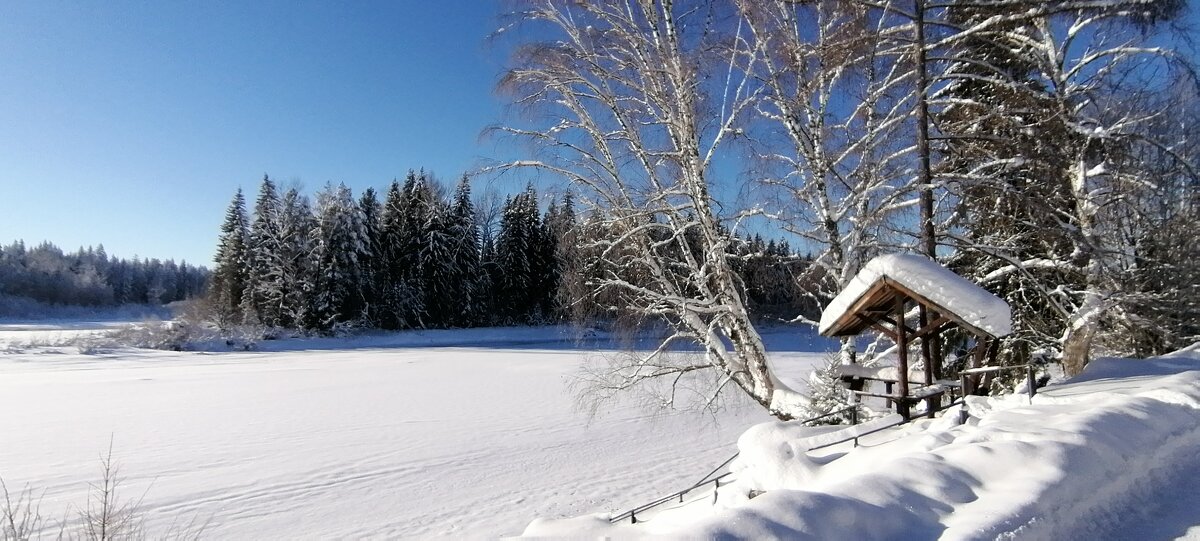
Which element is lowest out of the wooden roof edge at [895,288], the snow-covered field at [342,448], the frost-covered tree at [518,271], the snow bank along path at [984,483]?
the snow-covered field at [342,448]

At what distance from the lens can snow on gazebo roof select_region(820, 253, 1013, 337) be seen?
5160mm

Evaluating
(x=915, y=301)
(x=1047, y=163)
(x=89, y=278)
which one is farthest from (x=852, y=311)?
(x=89, y=278)

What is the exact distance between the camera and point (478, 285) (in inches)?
1720

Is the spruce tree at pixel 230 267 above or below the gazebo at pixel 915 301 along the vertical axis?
above

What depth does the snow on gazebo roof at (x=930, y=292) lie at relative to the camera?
516 centimetres

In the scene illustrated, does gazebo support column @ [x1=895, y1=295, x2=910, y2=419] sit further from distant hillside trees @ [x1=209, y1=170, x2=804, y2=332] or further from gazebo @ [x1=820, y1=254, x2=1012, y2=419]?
distant hillside trees @ [x1=209, y1=170, x2=804, y2=332]

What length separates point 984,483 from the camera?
9.60 ft

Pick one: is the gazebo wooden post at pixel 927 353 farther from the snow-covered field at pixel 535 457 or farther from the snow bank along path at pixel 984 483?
the snow bank along path at pixel 984 483

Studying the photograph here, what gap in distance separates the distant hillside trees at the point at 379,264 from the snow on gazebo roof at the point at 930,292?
28.8m

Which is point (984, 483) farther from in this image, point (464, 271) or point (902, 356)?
point (464, 271)

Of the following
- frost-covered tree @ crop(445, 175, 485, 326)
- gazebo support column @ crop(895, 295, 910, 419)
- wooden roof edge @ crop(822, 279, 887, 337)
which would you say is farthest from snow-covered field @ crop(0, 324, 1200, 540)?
frost-covered tree @ crop(445, 175, 485, 326)

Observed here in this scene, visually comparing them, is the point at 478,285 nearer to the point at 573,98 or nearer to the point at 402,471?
the point at 402,471

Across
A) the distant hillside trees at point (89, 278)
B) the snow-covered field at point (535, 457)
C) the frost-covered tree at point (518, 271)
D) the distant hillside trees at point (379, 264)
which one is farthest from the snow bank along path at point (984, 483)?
the distant hillside trees at point (89, 278)

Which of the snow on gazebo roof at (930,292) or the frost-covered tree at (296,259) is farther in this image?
the frost-covered tree at (296,259)
